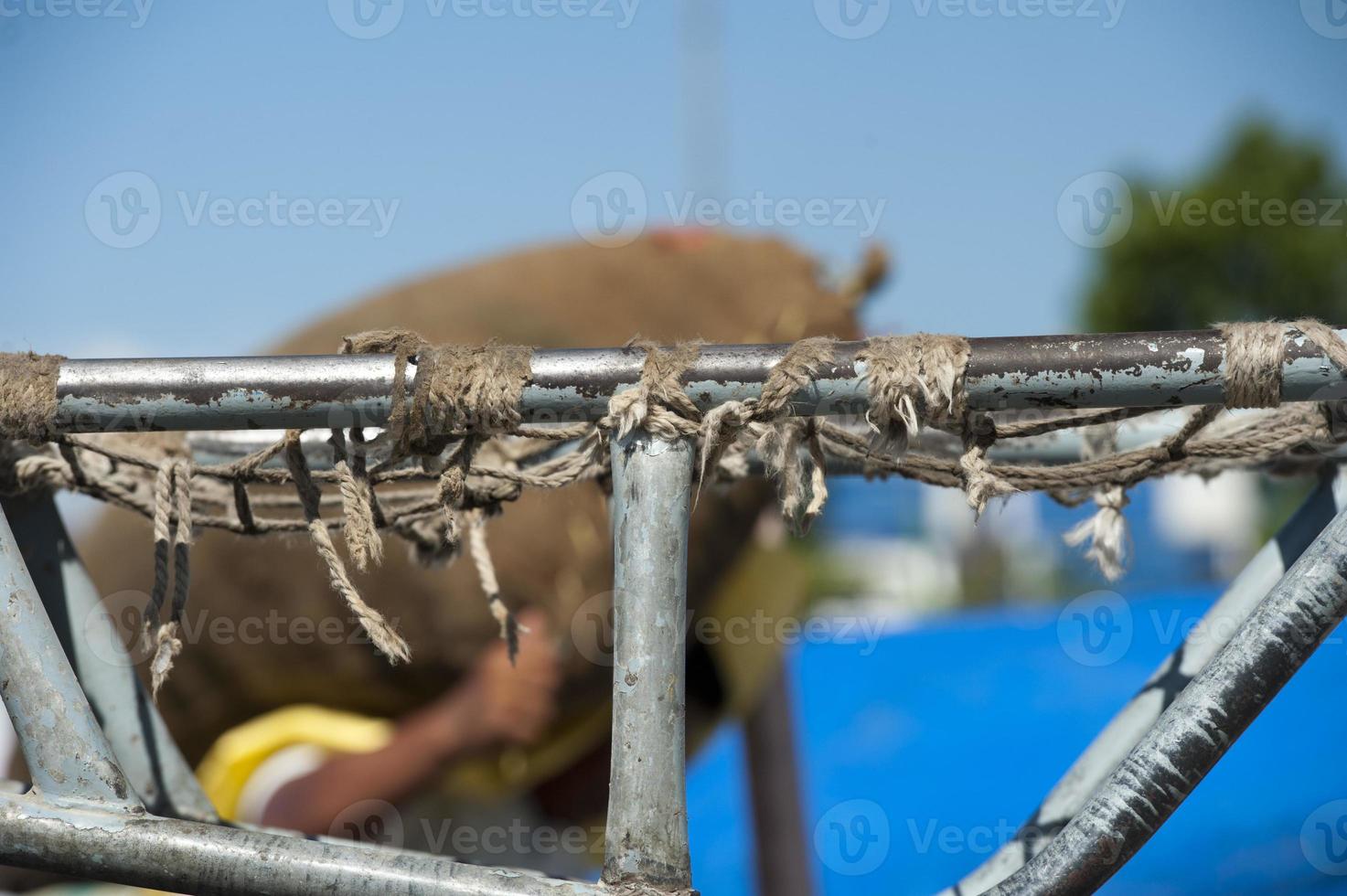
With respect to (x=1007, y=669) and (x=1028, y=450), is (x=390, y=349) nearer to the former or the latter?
(x=1028, y=450)

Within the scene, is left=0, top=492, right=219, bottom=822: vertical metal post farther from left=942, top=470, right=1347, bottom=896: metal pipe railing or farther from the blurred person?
the blurred person

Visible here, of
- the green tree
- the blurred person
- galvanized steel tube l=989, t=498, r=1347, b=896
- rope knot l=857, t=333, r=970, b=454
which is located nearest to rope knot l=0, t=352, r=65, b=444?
rope knot l=857, t=333, r=970, b=454

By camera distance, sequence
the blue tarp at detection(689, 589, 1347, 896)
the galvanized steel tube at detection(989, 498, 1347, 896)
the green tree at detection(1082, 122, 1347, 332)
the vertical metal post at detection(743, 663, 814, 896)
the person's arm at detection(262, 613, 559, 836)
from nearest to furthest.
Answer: the galvanized steel tube at detection(989, 498, 1347, 896) → the person's arm at detection(262, 613, 559, 836) → the vertical metal post at detection(743, 663, 814, 896) → the blue tarp at detection(689, 589, 1347, 896) → the green tree at detection(1082, 122, 1347, 332)

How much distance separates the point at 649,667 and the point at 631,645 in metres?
0.02

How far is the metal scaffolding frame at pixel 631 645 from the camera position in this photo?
0.79 metres

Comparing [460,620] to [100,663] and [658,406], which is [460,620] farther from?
[658,406]

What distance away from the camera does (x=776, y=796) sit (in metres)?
A: 3.35

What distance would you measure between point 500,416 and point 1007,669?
6.38 metres

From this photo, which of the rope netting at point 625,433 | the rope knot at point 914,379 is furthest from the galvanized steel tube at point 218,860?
the rope knot at point 914,379

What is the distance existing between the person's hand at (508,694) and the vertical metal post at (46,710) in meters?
1.60

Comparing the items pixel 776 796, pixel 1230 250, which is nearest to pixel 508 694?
pixel 776 796

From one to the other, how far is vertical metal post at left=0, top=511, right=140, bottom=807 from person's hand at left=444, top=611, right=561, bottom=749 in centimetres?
160

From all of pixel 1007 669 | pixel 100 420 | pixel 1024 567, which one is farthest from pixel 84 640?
pixel 1024 567

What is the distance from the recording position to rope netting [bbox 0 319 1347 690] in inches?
32.5
